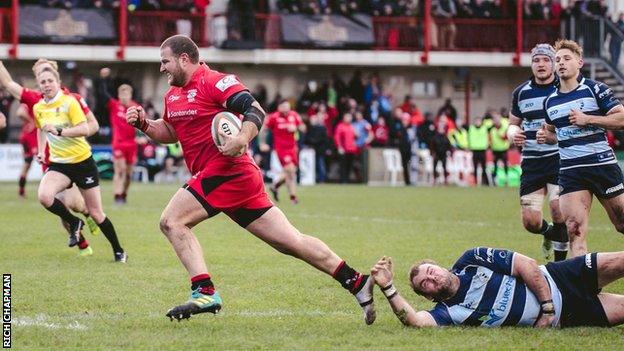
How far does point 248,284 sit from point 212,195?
2.83m

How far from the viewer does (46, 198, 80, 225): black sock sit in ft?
45.5

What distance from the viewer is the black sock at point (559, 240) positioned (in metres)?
13.0

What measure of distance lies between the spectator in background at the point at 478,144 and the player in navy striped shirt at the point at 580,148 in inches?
968

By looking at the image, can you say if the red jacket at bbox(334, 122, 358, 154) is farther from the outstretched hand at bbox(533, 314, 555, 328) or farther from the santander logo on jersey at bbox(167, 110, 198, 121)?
the outstretched hand at bbox(533, 314, 555, 328)

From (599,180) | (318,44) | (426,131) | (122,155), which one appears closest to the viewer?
(599,180)

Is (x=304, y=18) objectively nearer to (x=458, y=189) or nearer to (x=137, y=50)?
(x=137, y=50)

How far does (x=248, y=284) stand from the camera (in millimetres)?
11734

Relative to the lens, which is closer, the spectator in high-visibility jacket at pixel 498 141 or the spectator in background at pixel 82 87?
the spectator in background at pixel 82 87

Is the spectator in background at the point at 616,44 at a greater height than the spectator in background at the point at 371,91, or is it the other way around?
the spectator in background at the point at 616,44

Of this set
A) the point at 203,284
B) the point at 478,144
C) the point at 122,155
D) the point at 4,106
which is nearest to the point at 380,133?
the point at 478,144

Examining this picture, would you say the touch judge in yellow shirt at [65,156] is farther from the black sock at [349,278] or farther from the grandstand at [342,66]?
the grandstand at [342,66]

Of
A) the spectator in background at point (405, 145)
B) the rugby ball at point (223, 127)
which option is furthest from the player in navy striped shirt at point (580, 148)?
the spectator in background at point (405, 145)

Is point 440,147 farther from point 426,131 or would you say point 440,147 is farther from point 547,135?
point 547,135

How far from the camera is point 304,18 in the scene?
40156 millimetres
